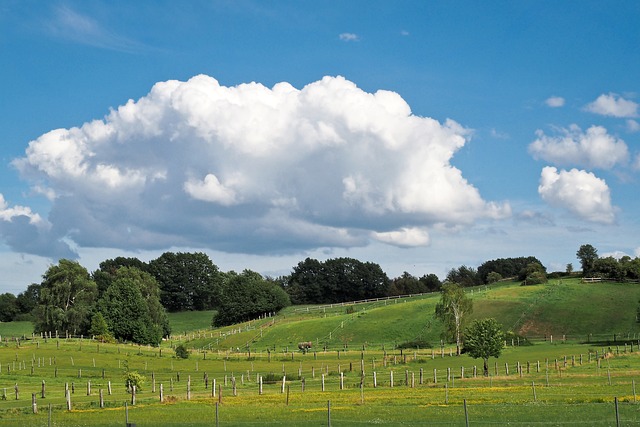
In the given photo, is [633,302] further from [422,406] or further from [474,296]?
[422,406]

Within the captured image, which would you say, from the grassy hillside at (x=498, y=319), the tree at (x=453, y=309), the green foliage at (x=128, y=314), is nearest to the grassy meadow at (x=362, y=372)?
the grassy hillside at (x=498, y=319)

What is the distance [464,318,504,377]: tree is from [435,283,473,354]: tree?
139ft

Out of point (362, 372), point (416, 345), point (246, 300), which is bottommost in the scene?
point (416, 345)

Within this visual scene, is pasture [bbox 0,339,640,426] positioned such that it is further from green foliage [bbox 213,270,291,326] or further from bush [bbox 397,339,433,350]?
green foliage [bbox 213,270,291,326]

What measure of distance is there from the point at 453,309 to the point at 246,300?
84.9 m

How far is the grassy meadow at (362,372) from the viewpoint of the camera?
42.7 m

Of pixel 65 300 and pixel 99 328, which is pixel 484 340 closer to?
pixel 99 328

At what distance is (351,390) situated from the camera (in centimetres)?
6200

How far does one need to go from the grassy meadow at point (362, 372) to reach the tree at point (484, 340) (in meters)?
2.23

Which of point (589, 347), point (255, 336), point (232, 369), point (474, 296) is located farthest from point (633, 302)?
point (232, 369)

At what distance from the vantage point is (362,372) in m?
72.9

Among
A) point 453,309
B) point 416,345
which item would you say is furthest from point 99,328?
point 453,309

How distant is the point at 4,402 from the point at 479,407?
3801 cm

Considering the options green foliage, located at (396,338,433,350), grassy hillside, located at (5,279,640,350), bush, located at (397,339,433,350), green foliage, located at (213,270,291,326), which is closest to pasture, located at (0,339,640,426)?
green foliage, located at (396,338,433,350)
